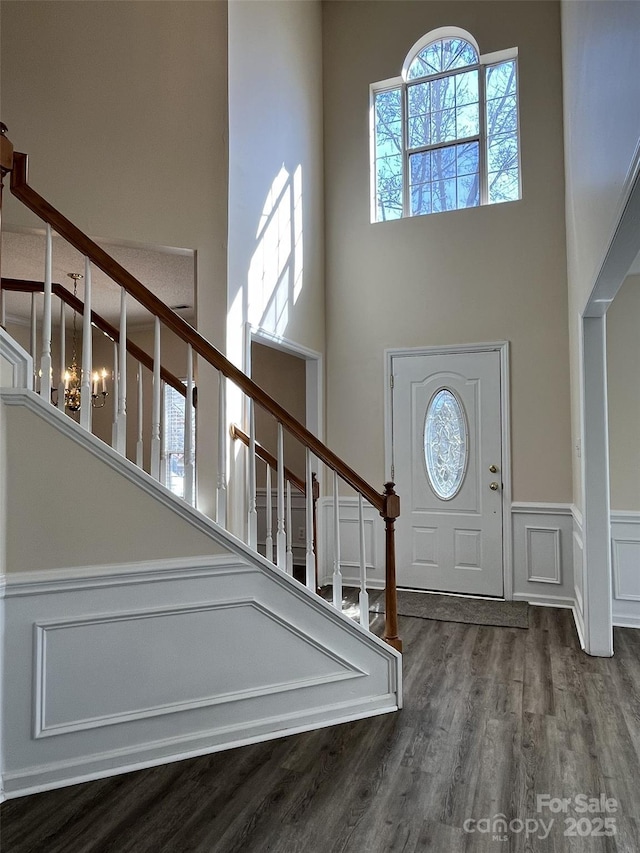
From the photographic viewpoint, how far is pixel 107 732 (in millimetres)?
2326

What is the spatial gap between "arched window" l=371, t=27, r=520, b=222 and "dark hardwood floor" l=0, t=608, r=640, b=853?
4.09m

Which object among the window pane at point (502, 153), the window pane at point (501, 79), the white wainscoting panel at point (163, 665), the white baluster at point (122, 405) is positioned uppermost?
the window pane at point (501, 79)

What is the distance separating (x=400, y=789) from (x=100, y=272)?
4.55 metres

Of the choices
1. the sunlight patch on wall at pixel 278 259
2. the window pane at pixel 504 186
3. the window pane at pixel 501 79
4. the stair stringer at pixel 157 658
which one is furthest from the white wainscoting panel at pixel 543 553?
the window pane at pixel 501 79

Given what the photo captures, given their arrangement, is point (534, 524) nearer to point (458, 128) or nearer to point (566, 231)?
point (566, 231)

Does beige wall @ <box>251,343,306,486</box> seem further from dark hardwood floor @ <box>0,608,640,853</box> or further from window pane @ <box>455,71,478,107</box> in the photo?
dark hardwood floor @ <box>0,608,640,853</box>

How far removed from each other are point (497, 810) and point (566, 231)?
417cm

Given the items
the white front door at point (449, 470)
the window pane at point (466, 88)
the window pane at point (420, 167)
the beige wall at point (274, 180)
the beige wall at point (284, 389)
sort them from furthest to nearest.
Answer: the beige wall at point (284, 389)
the window pane at point (420, 167)
the window pane at point (466, 88)
the white front door at point (449, 470)
the beige wall at point (274, 180)

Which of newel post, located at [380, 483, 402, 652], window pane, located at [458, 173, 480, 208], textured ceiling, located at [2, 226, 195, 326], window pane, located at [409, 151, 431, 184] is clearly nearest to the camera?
newel post, located at [380, 483, 402, 652]

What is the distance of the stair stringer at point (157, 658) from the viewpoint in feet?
7.23

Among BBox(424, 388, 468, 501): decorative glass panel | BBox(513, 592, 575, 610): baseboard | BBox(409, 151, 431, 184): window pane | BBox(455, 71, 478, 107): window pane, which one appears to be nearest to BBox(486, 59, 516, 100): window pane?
BBox(455, 71, 478, 107): window pane

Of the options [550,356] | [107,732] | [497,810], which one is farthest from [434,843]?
[550,356]

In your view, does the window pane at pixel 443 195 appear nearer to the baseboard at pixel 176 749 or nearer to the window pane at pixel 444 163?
the window pane at pixel 444 163

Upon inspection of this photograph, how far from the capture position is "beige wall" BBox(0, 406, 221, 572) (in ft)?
7.24
